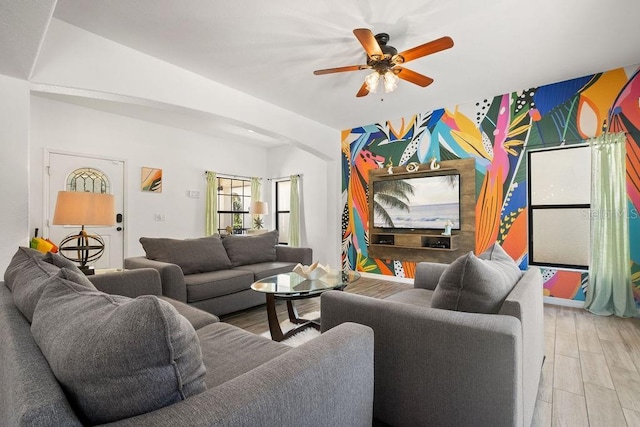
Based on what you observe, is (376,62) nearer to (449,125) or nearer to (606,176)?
(449,125)

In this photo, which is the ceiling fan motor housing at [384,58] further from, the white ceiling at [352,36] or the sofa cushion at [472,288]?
the sofa cushion at [472,288]

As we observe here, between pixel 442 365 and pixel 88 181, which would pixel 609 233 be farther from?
pixel 88 181

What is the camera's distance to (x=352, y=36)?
2875mm

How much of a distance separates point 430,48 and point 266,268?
9.50 ft

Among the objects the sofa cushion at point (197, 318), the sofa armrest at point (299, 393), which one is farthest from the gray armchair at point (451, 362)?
the sofa cushion at point (197, 318)

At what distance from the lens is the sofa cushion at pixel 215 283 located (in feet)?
10.0

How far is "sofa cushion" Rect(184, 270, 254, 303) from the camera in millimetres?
3059

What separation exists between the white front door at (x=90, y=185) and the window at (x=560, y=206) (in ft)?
19.8

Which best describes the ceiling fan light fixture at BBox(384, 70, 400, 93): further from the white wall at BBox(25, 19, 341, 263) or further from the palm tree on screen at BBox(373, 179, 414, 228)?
the palm tree on screen at BBox(373, 179, 414, 228)

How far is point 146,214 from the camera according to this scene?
525 centimetres

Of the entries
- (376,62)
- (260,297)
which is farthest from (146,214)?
(376,62)

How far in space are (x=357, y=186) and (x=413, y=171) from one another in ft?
3.69

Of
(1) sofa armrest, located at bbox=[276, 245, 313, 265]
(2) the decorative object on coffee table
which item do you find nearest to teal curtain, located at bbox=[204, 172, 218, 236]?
(1) sofa armrest, located at bbox=[276, 245, 313, 265]

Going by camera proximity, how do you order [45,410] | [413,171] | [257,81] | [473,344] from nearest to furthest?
1. [45,410]
2. [473,344]
3. [257,81]
4. [413,171]
